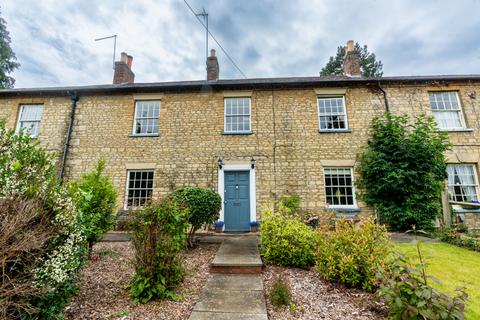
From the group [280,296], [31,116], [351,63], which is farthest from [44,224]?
[351,63]

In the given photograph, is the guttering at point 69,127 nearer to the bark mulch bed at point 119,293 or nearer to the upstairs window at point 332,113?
the bark mulch bed at point 119,293

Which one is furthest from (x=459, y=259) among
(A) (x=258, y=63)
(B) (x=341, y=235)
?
(A) (x=258, y=63)

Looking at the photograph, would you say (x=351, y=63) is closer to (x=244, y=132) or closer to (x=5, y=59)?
(x=244, y=132)

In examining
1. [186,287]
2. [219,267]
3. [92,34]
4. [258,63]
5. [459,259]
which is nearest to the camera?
[186,287]

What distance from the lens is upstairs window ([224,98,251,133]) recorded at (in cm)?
943

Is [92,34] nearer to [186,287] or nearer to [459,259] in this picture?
[186,287]

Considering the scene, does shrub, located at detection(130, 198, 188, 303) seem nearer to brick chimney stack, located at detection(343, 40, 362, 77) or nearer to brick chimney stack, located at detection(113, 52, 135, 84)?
brick chimney stack, located at detection(113, 52, 135, 84)

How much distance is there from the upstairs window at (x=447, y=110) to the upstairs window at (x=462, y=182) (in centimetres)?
177

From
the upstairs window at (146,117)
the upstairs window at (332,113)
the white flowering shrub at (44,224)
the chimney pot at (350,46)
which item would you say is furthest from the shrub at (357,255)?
the chimney pot at (350,46)

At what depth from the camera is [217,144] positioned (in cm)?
921

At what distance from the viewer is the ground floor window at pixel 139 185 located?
907cm

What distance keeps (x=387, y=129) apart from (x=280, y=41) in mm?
8004

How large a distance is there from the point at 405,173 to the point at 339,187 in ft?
7.72

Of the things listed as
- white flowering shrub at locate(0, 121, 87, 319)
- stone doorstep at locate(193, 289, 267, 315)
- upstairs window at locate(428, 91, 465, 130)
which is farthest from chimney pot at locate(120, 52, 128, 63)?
upstairs window at locate(428, 91, 465, 130)
